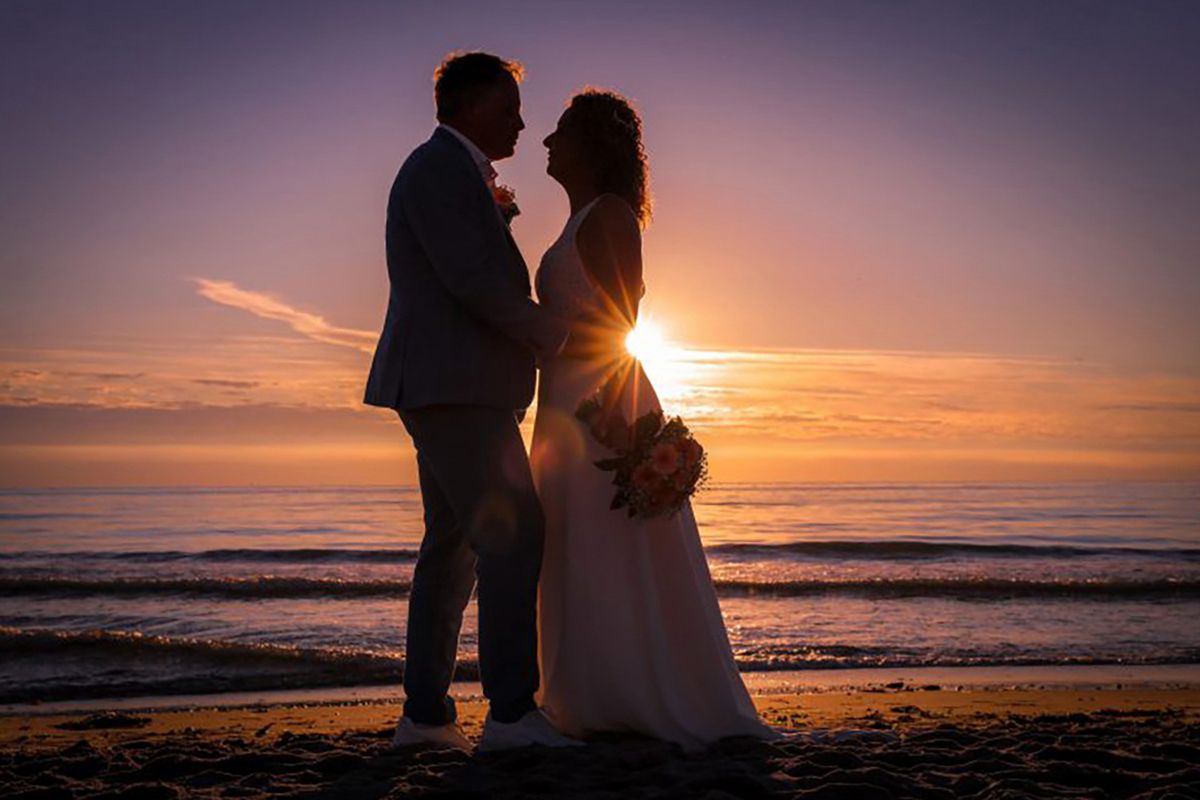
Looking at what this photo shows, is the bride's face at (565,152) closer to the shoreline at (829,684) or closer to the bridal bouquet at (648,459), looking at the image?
the bridal bouquet at (648,459)

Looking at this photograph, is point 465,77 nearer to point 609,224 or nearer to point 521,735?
point 609,224

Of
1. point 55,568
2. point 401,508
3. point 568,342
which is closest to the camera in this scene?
point 568,342

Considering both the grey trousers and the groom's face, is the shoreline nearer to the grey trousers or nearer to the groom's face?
the grey trousers

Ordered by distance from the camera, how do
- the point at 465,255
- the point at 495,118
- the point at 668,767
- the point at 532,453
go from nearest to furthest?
the point at 668,767
the point at 465,255
the point at 495,118
the point at 532,453

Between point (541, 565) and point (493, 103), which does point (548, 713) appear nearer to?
point (541, 565)

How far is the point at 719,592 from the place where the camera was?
1268 centimetres

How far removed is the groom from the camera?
3.91 meters

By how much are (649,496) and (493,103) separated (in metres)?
1.60

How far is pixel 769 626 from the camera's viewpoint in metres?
10.2

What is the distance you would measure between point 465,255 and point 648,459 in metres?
1.04

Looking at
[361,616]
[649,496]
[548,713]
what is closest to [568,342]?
[649,496]

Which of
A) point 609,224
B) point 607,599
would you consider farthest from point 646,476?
point 609,224

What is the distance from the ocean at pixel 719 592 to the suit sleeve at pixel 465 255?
4.56 m

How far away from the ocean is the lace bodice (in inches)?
171
